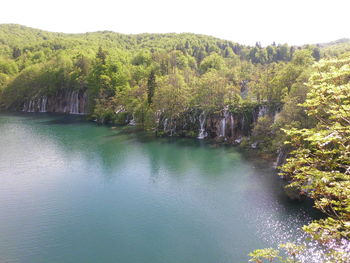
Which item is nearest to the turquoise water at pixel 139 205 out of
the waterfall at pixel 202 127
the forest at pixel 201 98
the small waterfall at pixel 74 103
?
the forest at pixel 201 98

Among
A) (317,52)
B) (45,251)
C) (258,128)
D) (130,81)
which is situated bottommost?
Result: (45,251)

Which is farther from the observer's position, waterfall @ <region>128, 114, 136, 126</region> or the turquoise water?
waterfall @ <region>128, 114, 136, 126</region>

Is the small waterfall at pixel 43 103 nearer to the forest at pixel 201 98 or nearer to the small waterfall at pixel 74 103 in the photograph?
the forest at pixel 201 98

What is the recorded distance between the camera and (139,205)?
31781 mm

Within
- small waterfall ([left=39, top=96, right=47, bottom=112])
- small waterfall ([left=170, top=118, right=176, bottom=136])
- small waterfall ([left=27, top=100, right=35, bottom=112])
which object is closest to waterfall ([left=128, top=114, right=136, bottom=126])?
small waterfall ([left=170, top=118, right=176, bottom=136])

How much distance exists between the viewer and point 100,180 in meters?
39.4

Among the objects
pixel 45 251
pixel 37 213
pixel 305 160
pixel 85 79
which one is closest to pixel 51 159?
pixel 37 213

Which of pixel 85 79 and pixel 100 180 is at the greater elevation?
pixel 85 79

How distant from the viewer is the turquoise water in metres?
24.2

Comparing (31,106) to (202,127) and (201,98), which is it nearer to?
(201,98)

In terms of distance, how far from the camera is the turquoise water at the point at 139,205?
24219mm

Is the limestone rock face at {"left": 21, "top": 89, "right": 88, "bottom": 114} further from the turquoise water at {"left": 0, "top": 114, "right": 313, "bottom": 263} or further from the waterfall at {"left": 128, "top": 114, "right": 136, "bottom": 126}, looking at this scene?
the turquoise water at {"left": 0, "top": 114, "right": 313, "bottom": 263}

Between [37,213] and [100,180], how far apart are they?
10438 mm

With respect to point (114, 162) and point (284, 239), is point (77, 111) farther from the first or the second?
point (284, 239)
